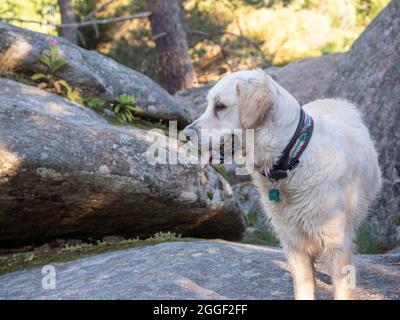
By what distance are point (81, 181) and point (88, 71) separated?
2354 mm

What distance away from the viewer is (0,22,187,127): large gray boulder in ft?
29.6

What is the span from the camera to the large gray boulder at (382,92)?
350 inches

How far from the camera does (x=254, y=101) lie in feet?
16.3

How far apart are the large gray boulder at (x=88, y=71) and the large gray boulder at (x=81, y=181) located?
0.71 metres

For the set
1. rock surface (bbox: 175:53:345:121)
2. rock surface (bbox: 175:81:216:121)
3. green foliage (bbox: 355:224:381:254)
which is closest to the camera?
green foliage (bbox: 355:224:381:254)

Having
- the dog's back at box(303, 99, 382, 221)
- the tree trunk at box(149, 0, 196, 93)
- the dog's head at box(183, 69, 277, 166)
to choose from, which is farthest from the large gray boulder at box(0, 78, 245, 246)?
the tree trunk at box(149, 0, 196, 93)

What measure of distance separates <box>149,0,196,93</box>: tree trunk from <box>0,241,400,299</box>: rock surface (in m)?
9.42

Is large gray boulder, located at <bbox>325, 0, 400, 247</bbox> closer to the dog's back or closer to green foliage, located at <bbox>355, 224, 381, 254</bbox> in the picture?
green foliage, located at <bbox>355, 224, 381, 254</bbox>

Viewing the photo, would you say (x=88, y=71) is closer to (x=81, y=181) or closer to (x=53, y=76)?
(x=53, y=76)

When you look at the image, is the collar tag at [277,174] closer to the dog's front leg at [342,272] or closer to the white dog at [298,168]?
the white dog at [298,168]

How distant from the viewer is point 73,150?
750 cm

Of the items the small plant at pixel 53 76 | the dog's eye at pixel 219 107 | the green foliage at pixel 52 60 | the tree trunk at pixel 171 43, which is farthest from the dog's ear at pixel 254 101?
the tree trunk at pixel 171 43

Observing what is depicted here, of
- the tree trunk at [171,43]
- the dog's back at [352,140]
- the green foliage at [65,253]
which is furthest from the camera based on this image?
the tree trunk at [171,43]
